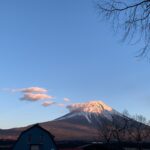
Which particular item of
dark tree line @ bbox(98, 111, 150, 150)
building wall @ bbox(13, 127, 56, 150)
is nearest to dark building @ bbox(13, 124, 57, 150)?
building wall @ bbox(13, 127, 56, 150)

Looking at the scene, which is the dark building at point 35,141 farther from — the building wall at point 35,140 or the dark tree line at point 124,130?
the dark tree line at point 124,130

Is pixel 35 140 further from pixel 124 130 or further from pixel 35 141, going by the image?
pixel 124 130

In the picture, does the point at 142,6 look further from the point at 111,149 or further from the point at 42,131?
the point at 42,131

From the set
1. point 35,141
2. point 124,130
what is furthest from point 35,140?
point 124,130

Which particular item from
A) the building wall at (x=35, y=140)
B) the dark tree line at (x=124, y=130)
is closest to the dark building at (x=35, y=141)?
the building wall at (x=35, y=140)

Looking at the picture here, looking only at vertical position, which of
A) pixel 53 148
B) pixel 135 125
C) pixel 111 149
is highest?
pixel 135 125

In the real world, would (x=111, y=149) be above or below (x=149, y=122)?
below

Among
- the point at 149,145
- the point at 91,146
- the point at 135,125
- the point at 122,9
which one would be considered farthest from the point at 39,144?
the point at 122,9

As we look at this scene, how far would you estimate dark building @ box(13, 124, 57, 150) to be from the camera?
7981cm

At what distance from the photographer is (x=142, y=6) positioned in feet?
45.4

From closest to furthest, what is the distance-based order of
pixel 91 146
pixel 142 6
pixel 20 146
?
pixel 142 6
pixel 91 146
pixel 20 146

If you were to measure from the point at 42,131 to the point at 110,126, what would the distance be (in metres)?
32.7

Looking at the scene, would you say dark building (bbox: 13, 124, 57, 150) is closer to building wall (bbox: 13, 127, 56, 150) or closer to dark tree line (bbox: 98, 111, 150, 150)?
building wall (bbox: 13, 127, 56, 150)

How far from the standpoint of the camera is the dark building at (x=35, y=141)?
7981cm
